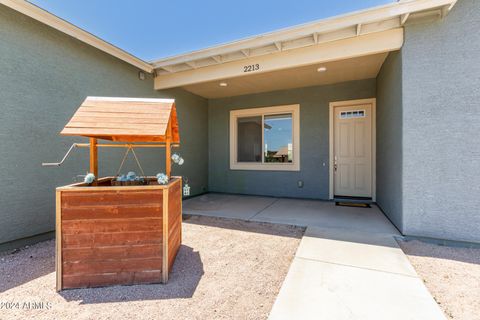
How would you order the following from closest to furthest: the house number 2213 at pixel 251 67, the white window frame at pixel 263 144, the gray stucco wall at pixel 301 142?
the house number 2213 at pixel 251 67
the gray stucco wall at pixel 301 142
the white window frame at pixel 263 144

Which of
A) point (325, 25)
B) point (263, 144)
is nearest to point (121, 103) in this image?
point (325, 25)

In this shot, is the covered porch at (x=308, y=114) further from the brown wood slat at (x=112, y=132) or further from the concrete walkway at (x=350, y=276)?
the brown wood slat at (x=112, y=132)

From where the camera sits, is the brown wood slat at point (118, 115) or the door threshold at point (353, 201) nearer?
the brown wood slat at point (118, 115)

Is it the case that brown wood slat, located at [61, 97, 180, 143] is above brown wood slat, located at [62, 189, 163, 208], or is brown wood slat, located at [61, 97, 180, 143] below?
above

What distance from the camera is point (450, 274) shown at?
2115mm

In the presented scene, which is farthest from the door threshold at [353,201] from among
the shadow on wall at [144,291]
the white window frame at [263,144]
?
the shadow on wall at [144,291]

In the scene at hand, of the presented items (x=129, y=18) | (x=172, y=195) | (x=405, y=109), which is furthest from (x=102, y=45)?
(x=405, y=109)

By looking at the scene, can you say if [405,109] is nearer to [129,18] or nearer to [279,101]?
[279,101]

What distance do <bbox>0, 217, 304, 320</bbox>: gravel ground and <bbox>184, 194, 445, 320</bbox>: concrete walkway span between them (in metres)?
0.18

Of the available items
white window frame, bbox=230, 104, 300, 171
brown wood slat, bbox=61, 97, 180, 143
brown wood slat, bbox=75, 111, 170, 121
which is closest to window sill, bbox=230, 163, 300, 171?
white window frame, bbox=230, 104, 300, 171

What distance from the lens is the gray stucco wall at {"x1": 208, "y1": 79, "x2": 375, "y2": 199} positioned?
540 cm

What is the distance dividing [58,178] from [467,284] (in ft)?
16.5

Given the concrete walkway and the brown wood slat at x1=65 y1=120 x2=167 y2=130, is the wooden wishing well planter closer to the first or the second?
the brown wood slat at x1=65 y1=120 x2=167 y2=130

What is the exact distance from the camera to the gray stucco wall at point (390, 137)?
124 inches
